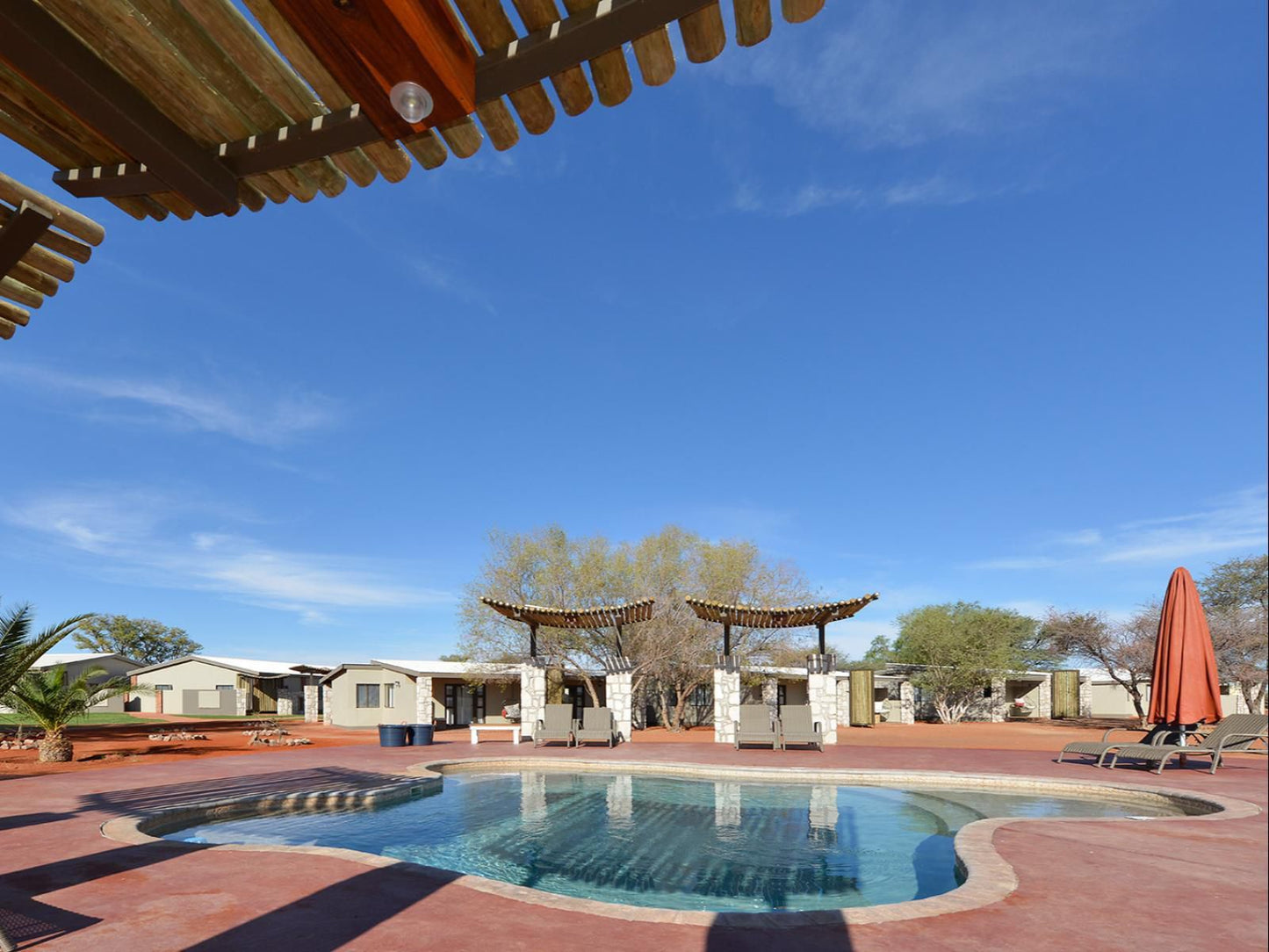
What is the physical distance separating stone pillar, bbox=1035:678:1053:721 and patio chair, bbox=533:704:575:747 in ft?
115

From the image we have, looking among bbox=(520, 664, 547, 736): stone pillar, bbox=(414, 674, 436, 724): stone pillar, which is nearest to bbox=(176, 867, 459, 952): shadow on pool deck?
bbox=(520, 664, 547, 736): stone pillar

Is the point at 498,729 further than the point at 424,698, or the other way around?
the point at 424,698

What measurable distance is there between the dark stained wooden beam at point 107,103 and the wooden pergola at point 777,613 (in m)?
18.9

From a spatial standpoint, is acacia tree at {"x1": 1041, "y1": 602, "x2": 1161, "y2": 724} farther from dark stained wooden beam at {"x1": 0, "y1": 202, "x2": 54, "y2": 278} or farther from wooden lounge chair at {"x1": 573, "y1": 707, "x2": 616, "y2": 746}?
dark stained wooden beam at {"x1": 0, "y1": 202, "x2": 54, "y2": 278}

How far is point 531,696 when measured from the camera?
73.9 feet

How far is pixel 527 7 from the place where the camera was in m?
1.73

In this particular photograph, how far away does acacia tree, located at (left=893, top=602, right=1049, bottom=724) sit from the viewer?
3659 cm

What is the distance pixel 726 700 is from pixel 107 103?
70.9 ft

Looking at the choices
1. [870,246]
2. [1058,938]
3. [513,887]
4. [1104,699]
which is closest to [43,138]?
[513,887]

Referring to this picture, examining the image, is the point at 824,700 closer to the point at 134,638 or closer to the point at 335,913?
the point at 335,913

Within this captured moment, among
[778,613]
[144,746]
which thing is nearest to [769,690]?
[778,613]

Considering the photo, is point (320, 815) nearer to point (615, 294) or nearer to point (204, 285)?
point (204, 285)

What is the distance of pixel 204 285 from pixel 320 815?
53.0 feet

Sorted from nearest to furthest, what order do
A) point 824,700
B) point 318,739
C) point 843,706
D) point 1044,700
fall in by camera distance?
1. point 824,700
2. point 318,739
3. point 843,706
4. point 1044,700
